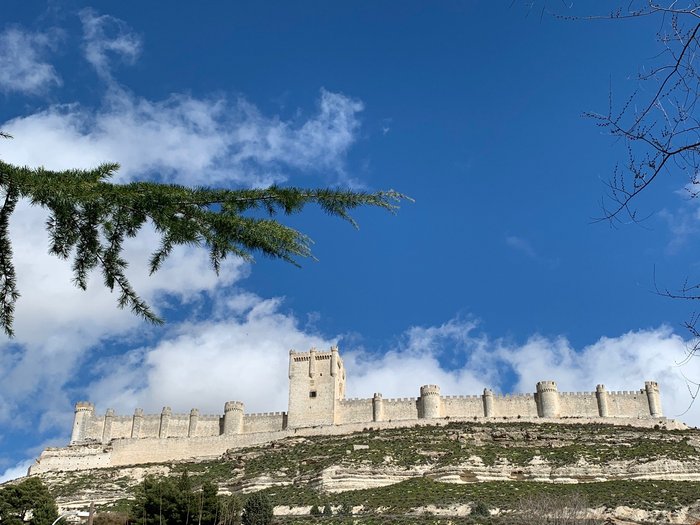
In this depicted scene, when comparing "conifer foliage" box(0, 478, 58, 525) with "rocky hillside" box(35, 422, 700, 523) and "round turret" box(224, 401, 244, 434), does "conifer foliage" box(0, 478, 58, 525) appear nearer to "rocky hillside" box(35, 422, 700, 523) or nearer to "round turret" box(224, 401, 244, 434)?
"rocky hillside" box(35, 422, 700, 523)

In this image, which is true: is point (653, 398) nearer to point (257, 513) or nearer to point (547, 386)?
point (547, 386)

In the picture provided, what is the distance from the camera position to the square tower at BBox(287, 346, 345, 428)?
64188mm

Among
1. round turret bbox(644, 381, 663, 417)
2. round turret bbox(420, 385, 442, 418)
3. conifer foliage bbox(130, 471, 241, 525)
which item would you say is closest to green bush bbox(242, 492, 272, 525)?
conifer foliage bbox(130, 471, 241, 525)

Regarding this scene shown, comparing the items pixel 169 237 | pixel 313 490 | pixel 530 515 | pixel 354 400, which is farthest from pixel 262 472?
pixel 169 237

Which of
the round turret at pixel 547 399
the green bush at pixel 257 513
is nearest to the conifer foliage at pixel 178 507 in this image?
the green bush at pixel 257 513

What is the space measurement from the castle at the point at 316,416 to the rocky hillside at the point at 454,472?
2.57 m

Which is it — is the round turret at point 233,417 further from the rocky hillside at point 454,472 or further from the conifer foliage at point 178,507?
the conifer foliage at point 178,507

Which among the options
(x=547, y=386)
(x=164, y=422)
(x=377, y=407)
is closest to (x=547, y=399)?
(x=547, y=386)

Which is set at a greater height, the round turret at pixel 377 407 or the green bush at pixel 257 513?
the round turret at pixel 377 407

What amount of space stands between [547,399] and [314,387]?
64.1ft

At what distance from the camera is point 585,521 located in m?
31.6

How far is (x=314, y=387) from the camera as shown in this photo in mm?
65625

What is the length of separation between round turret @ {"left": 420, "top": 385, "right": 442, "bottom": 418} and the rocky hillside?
123 inches

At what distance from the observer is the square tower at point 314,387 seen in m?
64.2
